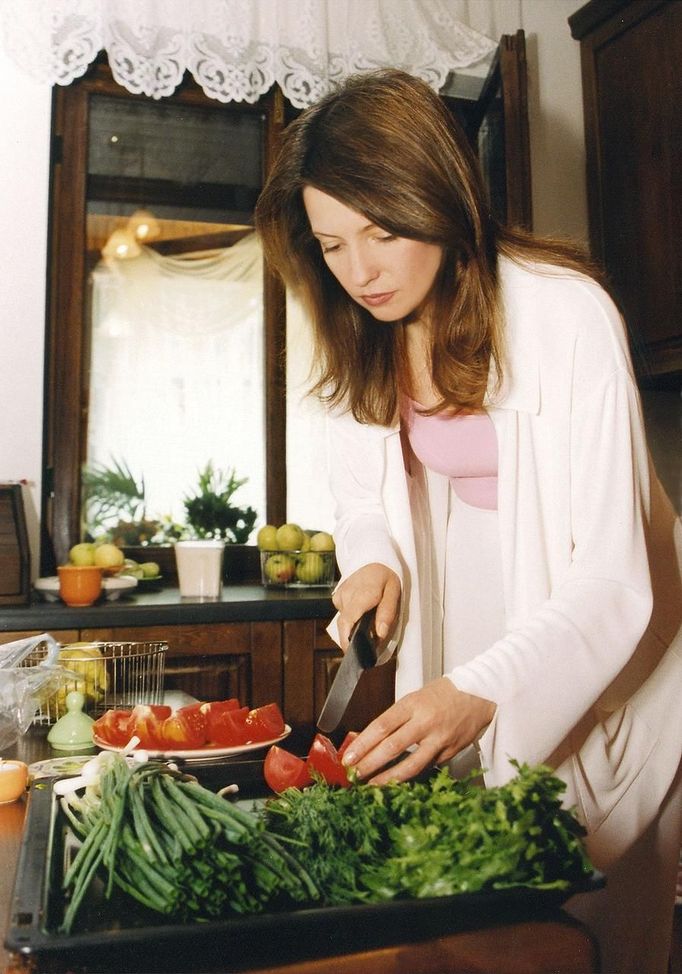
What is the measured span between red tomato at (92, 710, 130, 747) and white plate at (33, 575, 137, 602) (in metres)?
1.23

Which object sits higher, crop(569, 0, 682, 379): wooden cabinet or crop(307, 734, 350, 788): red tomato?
crop(569, 0, 682, 379): wooden cabinet

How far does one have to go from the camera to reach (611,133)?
2932mm

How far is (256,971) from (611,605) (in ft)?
1.92

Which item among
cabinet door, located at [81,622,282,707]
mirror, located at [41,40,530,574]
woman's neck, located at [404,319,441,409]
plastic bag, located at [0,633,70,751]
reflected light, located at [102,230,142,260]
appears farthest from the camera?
reflected light, located at [102,230,142,260]

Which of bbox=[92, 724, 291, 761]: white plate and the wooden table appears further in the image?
bbox=[92, 724, 291, 761]: white plate

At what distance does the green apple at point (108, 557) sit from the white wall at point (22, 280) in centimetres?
24

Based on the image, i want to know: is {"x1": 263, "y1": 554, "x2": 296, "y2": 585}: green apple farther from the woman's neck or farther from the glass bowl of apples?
the woman's neck

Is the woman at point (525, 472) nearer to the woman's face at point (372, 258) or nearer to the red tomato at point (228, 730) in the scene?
the woman's face at point (372, 258)

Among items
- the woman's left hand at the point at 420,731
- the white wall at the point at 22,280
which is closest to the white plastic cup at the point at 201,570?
the white wall at the point at 22,280

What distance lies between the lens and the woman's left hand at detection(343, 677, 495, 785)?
0.87 meters

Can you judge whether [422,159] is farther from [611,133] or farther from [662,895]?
[611,133]

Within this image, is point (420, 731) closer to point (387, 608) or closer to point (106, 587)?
point (387, 608)

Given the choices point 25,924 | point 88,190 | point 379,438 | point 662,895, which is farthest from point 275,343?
point 25,924

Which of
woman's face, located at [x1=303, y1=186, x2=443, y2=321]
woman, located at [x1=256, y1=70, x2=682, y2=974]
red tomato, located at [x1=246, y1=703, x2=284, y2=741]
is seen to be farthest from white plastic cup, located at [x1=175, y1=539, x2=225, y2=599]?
woman's face, located at [x1=303, y1=186, x2=443, y2=321]
